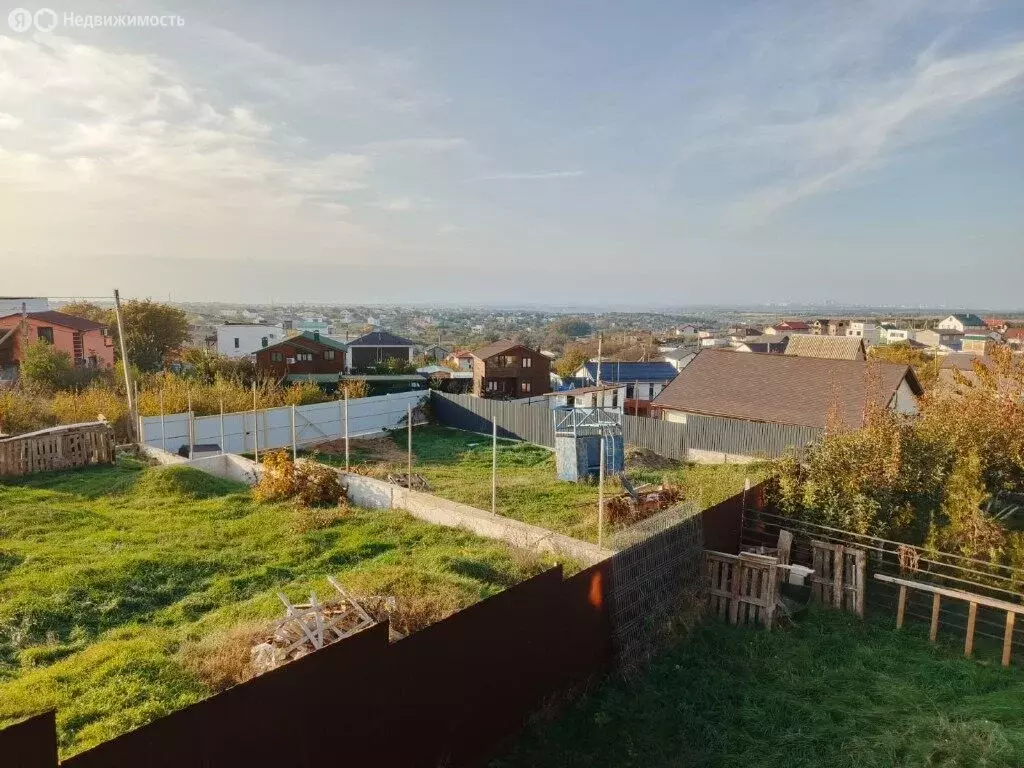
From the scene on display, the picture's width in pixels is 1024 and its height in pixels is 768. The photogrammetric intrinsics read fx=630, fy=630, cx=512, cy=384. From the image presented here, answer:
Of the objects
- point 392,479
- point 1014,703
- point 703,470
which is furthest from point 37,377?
point 1014,703

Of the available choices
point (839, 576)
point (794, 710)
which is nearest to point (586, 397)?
point (839, 576)

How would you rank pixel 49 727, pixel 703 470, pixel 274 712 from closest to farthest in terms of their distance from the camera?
pixel 49 727 < pixel 274 712 < pixel 703 470

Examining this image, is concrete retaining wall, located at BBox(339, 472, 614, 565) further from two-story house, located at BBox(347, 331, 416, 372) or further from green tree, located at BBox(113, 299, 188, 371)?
two-story house, located at BBox(347, 331, 416, 372)

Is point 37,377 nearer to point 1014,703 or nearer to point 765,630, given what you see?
point 765,630

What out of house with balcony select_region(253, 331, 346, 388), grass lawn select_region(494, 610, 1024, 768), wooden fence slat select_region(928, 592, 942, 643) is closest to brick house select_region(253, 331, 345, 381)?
house with balcony select_region(253, 331, 346, 388)

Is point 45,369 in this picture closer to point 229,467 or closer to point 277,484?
point 229,467
